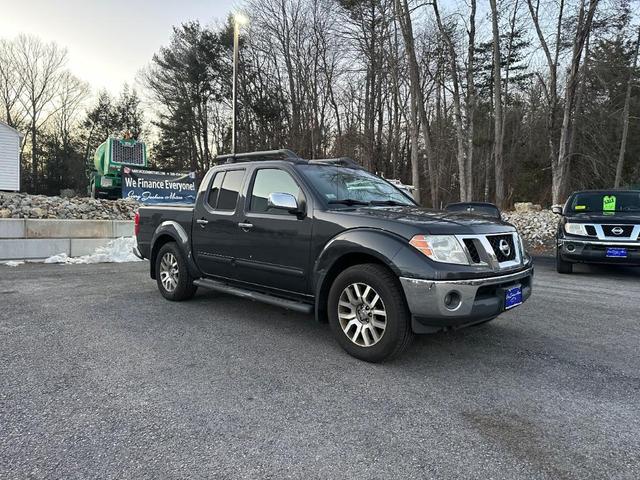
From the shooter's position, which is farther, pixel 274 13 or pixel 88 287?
pixel 274 13

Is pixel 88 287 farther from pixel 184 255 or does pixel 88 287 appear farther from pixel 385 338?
pixel 385 338

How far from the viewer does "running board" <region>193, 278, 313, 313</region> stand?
164 inches

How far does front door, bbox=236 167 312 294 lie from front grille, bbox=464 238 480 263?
1.42 m

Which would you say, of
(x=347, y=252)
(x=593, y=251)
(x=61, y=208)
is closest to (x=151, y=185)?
(x=61, y=208)

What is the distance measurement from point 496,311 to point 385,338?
92 centimetres

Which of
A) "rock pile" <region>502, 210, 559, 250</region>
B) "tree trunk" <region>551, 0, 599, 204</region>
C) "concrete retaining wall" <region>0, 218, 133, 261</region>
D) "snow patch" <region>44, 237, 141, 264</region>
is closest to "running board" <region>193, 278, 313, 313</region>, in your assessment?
"snow patch" <region>44, 237, 141, 264</region>

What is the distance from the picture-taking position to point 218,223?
517 cm

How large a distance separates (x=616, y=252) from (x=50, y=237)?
1155 cm

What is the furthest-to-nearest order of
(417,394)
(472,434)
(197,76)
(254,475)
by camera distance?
(197,76)
(417,394)
(472,434)
(254,475)

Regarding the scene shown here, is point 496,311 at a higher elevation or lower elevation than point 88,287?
higher

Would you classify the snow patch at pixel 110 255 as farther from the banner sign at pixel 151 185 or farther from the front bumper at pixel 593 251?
the front bumper at pixel 593 251

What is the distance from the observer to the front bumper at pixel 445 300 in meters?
3.35

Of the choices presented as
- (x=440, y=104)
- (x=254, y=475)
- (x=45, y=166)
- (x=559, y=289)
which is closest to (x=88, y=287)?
(x=254, y=475)

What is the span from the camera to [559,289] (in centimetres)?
732
